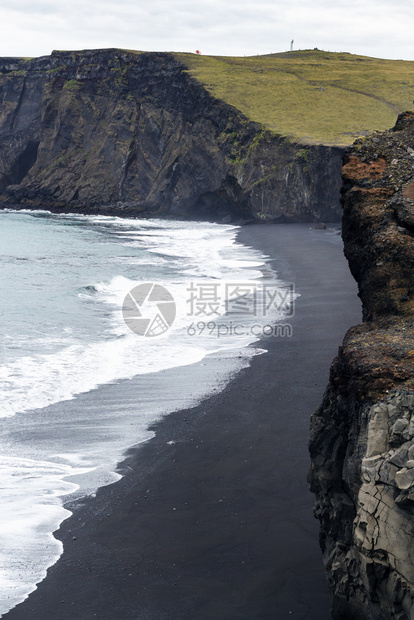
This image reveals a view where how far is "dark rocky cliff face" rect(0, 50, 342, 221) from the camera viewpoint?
5631 centimetres

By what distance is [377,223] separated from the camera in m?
7.26

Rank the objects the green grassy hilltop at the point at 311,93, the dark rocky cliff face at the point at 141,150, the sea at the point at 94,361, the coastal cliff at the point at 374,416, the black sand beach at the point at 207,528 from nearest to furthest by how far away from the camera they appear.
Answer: the coastal cliff at the point at 374,416 < the black sand beach at the point at 207,528 < the sea at the point at 94,361 < the dark rocky cliff face at the point at 141,150 < the green grassy hilltop at the point at 311,93

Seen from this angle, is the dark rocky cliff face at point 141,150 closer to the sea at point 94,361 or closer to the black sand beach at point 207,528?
the sea at point 94,361

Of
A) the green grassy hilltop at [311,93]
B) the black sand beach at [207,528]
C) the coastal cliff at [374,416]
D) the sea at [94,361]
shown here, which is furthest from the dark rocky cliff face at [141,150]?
the coastal cliff at [374,416]

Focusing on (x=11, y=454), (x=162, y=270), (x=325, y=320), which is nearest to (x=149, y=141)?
(x=162, y=270)

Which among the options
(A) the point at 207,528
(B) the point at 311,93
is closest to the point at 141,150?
(B) the point at 311,93

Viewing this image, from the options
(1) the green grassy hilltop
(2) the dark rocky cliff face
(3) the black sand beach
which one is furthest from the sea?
(1) the green grassy hilltop

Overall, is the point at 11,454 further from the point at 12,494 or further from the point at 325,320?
the point at 325,320

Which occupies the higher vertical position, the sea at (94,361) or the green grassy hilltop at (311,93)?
the green grassy hilltop at (311,93)

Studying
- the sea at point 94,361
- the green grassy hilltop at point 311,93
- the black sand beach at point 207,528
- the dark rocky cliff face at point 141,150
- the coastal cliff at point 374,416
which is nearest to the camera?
the coastal cliff at point 374,416

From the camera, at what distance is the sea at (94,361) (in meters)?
8.11

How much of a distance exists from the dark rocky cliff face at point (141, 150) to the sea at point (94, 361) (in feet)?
82.1

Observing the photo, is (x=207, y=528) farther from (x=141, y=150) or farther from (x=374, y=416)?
(x=141, y=150)

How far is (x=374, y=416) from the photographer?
4840 mm
